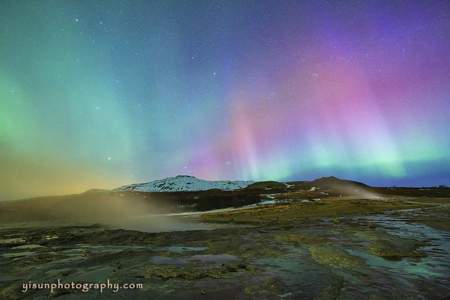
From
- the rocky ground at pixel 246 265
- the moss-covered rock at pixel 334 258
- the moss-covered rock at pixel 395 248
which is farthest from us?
the moss-covered rock at pixel 395 248

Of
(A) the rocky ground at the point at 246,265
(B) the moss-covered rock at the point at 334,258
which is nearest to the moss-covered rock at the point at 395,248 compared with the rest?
(A) the rocky ground at the point at 246,265

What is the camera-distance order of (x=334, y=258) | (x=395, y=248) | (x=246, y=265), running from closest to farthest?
(x=246, y=265) < (x=334, y=258) < (x=395, y=248)

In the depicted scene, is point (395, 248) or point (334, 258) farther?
point (395, 248)

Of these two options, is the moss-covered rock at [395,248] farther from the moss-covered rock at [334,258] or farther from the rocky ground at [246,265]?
the moss-covered rock at [334,258]

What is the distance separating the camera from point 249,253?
17.4 m

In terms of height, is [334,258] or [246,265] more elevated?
[246,265]

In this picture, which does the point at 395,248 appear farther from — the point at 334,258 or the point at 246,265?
the point at 246,265

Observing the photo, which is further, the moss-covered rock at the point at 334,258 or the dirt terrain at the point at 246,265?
the moss-covered rock at the point at 334,258

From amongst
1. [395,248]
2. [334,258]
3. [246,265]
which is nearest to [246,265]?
[246,265]

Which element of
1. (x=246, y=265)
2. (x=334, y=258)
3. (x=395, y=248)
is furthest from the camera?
(x=395, y=248)

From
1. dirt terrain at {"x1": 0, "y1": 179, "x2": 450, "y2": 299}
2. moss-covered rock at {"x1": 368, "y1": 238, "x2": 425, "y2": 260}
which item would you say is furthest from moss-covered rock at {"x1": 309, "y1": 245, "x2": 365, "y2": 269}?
moss-covered rock at {"x1": 368, "y1": 238, "x2": 425, "y2": 260}

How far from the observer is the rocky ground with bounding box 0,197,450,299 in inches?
424

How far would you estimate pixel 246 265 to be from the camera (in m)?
14.5

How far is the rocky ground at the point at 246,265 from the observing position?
10773 mm
